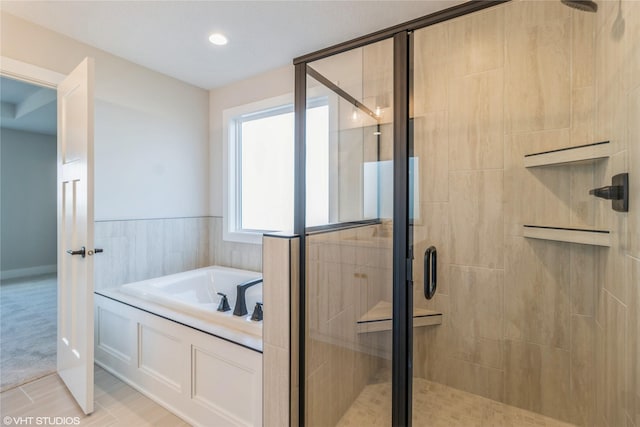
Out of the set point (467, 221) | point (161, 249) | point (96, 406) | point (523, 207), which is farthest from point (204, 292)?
point (523, 207)

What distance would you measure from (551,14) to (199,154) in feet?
9.76

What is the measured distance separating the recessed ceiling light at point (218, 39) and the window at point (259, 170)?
63 cm

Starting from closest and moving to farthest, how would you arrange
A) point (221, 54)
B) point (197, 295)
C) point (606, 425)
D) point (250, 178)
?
point (606, 425) < point (221, 54) < point (197, 295) < point (250, 178)

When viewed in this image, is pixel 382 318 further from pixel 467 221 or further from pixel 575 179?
pixel 575 179

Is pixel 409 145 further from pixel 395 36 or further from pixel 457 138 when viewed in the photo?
pixel 457 138

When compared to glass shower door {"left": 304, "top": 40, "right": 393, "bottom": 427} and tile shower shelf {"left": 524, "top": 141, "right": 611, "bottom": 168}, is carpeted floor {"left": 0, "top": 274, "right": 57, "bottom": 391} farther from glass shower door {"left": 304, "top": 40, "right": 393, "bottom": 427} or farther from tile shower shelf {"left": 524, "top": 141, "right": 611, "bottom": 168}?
tile shower shelf {"left": 524, "top": 141, "right": 611, "bottom": 168}

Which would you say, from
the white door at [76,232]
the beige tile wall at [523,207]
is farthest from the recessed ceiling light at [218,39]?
the beige tile wall at [523,207]

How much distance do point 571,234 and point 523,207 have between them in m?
0.29

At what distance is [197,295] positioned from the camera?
2.76m

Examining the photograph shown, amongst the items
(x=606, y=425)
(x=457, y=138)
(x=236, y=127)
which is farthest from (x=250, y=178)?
(x=606, y=425)

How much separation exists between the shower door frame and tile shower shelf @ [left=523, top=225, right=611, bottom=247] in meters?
0.78

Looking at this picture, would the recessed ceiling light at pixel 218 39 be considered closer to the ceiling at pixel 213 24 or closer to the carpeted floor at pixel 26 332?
the ceiling at pixel 213 24

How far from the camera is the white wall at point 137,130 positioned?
2129 mm

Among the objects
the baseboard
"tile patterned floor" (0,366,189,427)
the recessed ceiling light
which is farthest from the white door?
the baseboard
